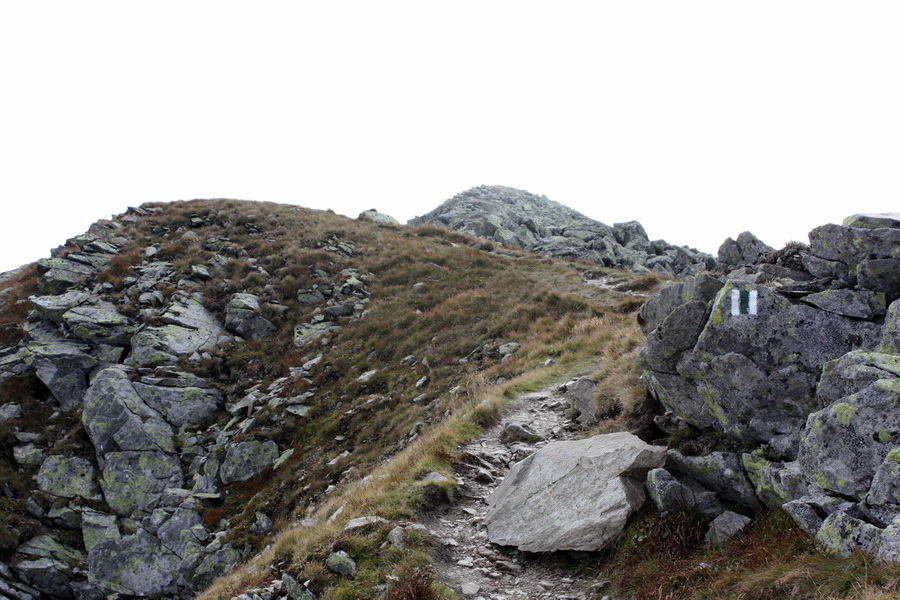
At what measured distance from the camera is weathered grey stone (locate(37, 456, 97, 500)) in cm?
1781

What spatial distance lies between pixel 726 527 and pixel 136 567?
17.6m

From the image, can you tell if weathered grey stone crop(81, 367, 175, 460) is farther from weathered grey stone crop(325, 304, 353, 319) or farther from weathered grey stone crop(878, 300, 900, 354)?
weathered grey stone crop(878, 300, 900, 354)

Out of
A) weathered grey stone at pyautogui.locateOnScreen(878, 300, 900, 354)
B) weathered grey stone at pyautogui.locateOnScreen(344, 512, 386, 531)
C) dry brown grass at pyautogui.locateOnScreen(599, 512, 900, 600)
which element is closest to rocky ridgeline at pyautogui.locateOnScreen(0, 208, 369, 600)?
weathered grey stone at pyautogui.locateOnScreen(344, 512, 386, 531)

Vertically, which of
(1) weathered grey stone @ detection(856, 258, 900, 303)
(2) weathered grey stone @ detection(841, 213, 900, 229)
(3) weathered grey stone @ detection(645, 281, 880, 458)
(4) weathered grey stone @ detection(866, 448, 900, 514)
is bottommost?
(4) weathered grey stone @ detection(866, 448, 900, 514)

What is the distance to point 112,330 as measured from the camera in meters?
24.2

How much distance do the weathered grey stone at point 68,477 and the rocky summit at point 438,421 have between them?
0.08 meters

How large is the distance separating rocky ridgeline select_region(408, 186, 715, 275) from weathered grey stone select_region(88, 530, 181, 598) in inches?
1413

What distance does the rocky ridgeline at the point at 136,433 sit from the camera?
1558 cm

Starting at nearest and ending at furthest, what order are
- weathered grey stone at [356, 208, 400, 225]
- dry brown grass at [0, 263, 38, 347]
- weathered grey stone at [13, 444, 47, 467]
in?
weathered grey stone at [13, 444, 47, 467]
dry brown grass at [0, 263, 38, 347]
weathered grey stone at [356, 208, 400, 225]

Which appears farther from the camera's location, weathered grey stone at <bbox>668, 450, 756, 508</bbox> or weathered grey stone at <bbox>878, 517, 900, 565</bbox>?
weathered grey stone at <bbox>668, 450, 756, 508</bbox>

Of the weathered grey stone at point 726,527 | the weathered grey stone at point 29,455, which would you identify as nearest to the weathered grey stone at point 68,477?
the weathered grey stone at point 29,455

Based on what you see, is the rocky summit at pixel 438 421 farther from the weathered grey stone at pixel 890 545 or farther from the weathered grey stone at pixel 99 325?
the weathered grey stone at pixel 99 325

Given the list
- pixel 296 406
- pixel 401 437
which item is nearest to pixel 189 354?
pixel 296 406

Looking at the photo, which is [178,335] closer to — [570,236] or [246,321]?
[246,321]
